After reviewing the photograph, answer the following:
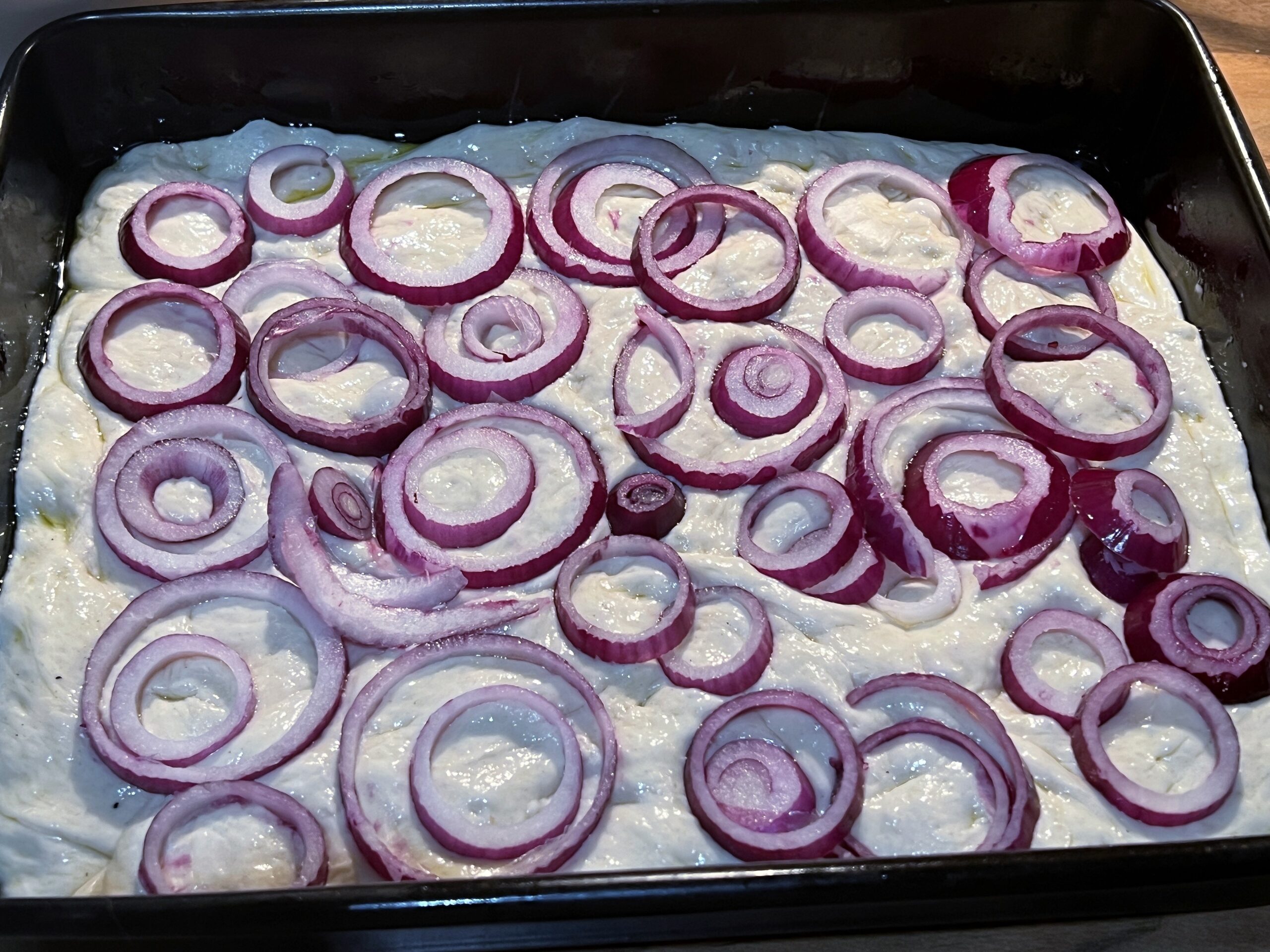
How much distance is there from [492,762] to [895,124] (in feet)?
6.23

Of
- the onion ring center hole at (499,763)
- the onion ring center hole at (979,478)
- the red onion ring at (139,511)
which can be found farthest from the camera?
the onion ring center hole at (979,478)

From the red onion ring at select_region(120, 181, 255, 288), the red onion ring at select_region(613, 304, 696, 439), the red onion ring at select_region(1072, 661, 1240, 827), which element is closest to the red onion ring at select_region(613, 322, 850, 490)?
the red onion ring at select_region(613, 304, 696, 439)

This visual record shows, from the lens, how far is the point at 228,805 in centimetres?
195

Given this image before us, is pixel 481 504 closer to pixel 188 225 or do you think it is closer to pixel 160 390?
pixel 160 390

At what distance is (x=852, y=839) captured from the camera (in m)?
1.96

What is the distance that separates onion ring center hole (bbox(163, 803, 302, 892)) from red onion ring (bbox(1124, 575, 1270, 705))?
152 centimetres

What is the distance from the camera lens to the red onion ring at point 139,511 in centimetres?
221

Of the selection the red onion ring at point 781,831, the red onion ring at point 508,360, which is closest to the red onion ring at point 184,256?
the red onion ring at point 508,360

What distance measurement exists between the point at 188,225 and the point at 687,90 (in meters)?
1.21

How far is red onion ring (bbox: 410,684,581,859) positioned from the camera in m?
1.90

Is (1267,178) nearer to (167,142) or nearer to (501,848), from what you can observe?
(501,848)

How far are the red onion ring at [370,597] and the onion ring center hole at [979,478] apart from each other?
0.85 metres

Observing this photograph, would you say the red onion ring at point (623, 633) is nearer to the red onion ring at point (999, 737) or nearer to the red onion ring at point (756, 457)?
the red onion ring at point (756, 457)

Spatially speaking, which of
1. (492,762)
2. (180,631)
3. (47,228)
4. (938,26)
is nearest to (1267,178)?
(938,26)
